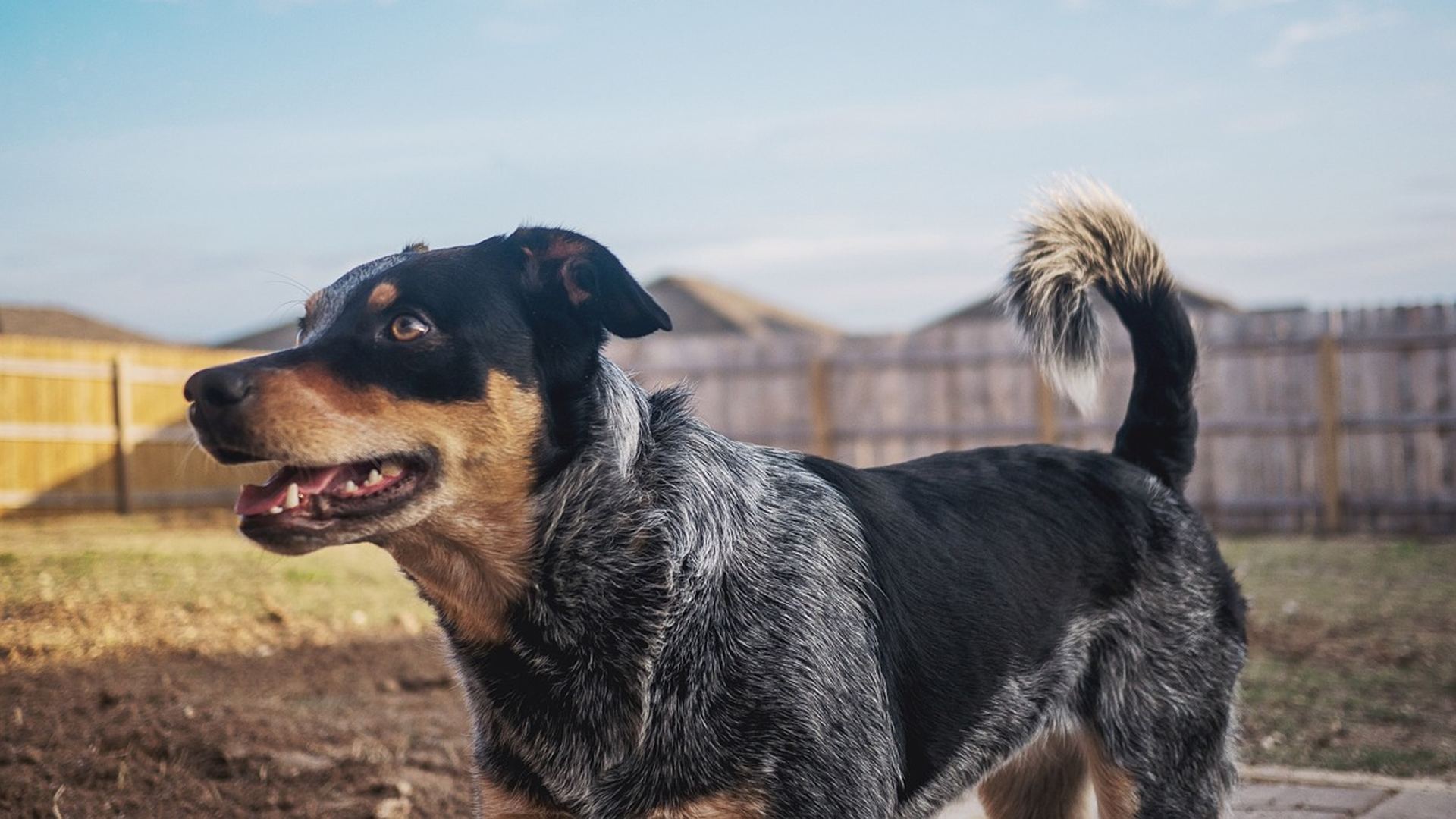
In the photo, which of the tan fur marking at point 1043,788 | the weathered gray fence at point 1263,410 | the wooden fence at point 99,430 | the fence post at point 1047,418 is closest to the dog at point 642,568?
the tan fur marking at point 1043,788

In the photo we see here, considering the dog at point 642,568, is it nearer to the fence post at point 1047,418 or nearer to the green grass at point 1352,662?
the green grass at point 1352,662

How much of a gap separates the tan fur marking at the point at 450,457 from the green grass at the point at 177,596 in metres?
4.06

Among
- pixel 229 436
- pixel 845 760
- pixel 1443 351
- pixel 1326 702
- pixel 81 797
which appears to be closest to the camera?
pixel 229 436

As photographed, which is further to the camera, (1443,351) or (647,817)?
(1443,351)

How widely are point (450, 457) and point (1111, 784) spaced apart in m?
1.95

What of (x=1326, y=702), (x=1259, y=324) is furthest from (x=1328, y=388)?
(x=1326, y=702)

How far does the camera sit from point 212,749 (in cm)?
461

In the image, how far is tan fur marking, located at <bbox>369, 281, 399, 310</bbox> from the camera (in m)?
2.69

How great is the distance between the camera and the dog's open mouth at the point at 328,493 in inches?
101

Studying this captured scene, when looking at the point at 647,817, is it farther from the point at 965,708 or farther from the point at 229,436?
the point at 229,436

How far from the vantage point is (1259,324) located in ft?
51.2

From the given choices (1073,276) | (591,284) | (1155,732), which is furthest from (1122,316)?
(591,284)

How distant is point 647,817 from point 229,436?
3.55 feet

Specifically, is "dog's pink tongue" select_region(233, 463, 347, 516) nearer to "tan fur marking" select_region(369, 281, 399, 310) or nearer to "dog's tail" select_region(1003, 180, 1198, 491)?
"tan fur marking" select_region(369, 281, 399, 310)
